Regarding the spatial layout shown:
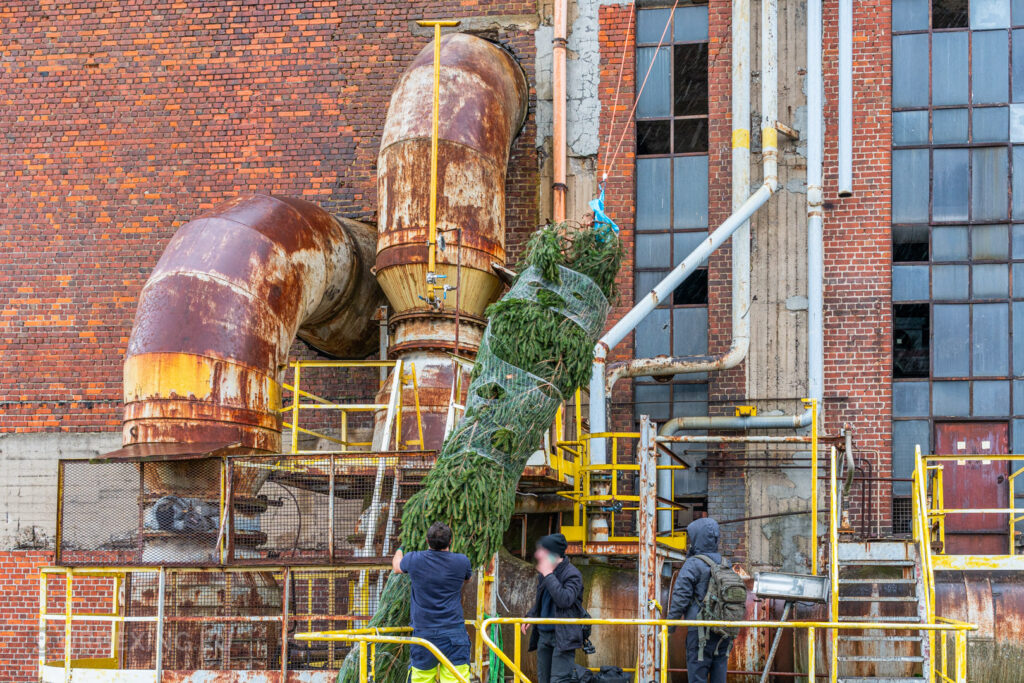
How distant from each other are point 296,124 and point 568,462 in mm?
6117

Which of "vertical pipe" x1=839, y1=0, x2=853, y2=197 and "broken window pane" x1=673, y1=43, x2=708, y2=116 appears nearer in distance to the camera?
"vertical pipe" x1=839, y1=0, x2=853, y2=197

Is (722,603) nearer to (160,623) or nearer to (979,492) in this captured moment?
(160,623)

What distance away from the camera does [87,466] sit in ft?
34.4

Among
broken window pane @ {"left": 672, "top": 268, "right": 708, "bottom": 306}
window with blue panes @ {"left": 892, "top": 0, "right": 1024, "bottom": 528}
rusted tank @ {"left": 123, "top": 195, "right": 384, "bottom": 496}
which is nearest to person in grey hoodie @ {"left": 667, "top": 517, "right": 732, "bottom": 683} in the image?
rusted tank @ {"left": 123, "top": 195, "right": 384, "bottom": 496}

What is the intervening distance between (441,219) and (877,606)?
18.8 feet

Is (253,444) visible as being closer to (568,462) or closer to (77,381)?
(568,462)

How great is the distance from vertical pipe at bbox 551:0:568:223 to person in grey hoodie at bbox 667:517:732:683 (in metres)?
6.36

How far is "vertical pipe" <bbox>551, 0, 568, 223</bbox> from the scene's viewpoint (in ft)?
47.9

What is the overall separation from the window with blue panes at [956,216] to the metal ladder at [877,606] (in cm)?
283

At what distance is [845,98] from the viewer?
45.2 ft

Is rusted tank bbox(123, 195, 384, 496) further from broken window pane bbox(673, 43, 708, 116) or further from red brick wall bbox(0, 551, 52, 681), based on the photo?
broken window pane bbox(673, 43, 708, 116)

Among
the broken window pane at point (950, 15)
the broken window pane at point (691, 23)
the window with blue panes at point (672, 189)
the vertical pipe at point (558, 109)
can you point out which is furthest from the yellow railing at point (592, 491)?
the broken window pane at point (950, 15)

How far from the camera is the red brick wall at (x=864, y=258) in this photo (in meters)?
13.8

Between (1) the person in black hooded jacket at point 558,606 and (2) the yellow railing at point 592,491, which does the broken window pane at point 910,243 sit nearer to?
(2) the yellow railing at point 592,491
